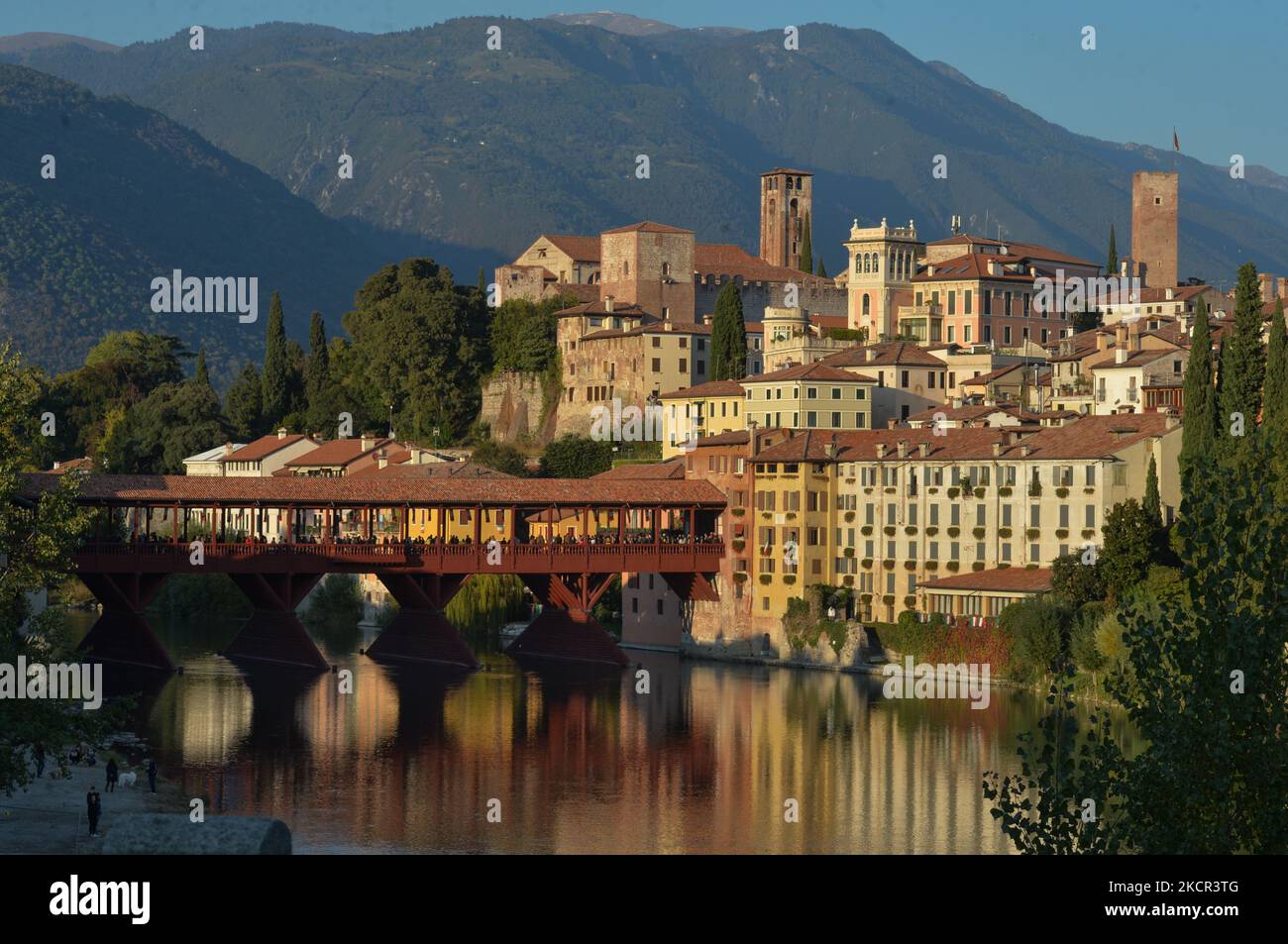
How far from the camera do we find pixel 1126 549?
7300cm

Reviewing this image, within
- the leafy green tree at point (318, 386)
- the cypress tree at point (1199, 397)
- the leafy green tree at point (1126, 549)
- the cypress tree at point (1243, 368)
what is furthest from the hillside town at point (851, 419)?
the leafy green tree at point (318, 386)

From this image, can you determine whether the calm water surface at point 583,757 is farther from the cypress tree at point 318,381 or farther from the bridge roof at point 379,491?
the cypress tree at point 318,381

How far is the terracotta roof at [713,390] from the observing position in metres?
106

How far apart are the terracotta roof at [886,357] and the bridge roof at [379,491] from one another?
19.6 meters

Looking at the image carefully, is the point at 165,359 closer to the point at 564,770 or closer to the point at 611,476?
the point at 611,476

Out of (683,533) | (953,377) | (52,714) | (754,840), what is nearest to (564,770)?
(754,840)

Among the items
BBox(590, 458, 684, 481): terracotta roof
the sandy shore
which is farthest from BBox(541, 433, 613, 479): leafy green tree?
the sandy shore

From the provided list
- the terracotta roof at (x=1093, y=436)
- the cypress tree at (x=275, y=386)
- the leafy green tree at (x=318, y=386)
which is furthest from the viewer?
the cypress tree at (x=275, y=386)

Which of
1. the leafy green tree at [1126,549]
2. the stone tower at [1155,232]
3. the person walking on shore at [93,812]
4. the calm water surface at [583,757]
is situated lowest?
the calm water surface at [583,757]

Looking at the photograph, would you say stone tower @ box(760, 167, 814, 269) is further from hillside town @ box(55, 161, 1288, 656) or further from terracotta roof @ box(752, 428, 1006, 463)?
terracotta roof @ box(752, 428, 1006, 463)

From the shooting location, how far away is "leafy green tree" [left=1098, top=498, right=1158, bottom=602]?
72625 mm

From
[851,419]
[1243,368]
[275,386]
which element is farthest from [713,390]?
[275,386]

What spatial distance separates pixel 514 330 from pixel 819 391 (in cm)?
3028

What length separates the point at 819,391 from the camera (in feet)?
328
